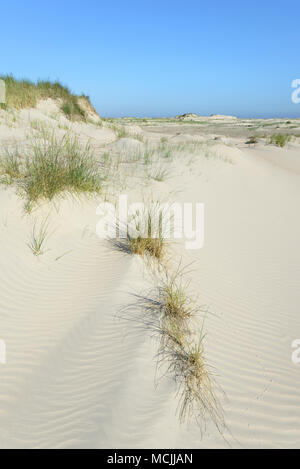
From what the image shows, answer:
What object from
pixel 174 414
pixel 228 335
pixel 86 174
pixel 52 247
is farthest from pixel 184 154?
pixel 174 414

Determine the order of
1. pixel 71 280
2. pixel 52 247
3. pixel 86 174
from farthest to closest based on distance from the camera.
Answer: pixel 86 174, pixel 52 247, pixel 71 280

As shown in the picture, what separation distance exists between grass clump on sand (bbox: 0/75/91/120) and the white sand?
29.1ft

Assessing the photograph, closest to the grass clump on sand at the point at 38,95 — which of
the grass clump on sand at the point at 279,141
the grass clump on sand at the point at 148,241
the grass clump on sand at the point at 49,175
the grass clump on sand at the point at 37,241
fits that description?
the grass clump on sand at the point at 49,175

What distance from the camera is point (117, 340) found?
254 centimetres

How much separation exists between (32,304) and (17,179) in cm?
243

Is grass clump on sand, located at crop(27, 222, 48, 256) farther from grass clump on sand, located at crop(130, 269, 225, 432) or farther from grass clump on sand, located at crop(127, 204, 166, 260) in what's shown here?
grass clump on sand, located at crop(130, 269, 225, 432)

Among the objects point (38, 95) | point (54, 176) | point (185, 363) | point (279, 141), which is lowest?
point (185, 363)

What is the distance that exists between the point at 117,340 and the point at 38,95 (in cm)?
1380

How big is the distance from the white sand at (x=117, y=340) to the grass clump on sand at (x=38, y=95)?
8.86 metres

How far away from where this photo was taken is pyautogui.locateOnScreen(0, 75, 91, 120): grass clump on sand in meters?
11.4

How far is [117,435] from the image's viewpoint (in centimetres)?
173

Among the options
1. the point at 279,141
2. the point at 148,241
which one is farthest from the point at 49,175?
the point at 279,141

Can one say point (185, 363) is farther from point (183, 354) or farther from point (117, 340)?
point (117, 340)
